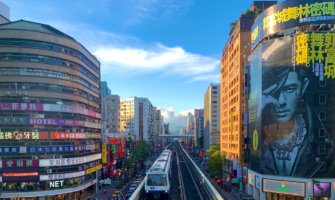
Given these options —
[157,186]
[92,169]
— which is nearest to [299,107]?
[157,186]

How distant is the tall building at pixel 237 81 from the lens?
9750 cm

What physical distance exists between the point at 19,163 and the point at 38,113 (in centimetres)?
1085

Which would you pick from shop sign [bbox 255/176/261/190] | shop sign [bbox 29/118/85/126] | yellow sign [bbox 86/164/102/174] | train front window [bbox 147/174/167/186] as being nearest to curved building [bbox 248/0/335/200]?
shop sign [bbox 255/176/261/190]

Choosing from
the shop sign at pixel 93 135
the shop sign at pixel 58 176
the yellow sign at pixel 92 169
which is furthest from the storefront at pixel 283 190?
the shop sign at pixel 93 135

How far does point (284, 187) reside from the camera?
6234 cm

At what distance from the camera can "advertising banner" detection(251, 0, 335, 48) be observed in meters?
60.6

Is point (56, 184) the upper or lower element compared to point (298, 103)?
lower

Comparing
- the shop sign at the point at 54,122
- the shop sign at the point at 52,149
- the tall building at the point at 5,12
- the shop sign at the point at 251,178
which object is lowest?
the shop sign at the point at 251,178

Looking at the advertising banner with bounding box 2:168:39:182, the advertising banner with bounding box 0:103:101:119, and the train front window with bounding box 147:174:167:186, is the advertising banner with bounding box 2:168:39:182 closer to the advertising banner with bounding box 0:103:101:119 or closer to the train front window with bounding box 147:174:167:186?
the advertising banner with bounding box 0:103:101:119

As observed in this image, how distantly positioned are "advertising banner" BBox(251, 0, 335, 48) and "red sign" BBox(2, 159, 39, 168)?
53399 millimetres

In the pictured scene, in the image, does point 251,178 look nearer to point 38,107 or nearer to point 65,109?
point 65,109

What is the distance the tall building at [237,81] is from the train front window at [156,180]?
42.9 m

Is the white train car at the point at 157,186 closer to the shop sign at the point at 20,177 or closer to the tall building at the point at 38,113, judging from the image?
the tall building at the point at 38,113

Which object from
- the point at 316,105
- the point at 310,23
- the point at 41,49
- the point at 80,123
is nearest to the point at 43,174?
the point at 80,123
